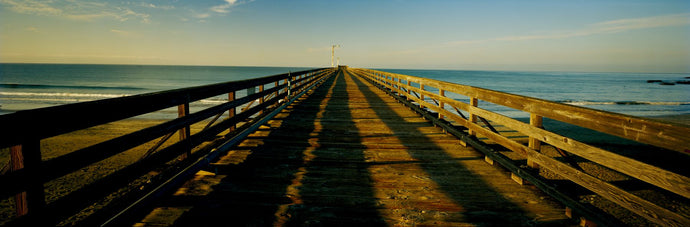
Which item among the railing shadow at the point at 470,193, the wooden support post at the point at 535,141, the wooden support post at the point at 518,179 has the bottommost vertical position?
the railing shadow at the point at 470,193

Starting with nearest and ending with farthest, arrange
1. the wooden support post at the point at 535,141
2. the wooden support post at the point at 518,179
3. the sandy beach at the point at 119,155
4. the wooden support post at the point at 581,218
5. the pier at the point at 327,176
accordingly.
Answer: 1. the pier at the point at 327,176
2. the wooden support post at the point at 581,218
3. the wooden support post at the point at 535,141
4. the wooden support post at the point at 518,179
5. the sandy beach at the point at 119,155

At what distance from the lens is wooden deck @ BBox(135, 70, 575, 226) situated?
271 centimetres

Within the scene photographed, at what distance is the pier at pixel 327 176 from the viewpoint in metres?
1.89

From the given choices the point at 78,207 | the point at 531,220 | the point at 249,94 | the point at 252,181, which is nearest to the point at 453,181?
the point at 531,220

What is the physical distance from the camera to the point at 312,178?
3.62m

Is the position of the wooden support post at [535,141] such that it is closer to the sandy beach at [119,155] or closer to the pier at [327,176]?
the pier at [327,176]

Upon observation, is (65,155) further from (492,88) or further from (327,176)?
(492,88)

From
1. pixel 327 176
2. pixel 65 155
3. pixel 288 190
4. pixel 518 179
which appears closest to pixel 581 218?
pixel 518 179

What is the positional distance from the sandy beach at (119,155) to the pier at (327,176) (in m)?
2.47

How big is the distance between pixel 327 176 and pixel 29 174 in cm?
255

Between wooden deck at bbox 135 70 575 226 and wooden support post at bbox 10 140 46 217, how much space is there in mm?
892

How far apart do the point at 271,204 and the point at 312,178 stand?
767 millimetres

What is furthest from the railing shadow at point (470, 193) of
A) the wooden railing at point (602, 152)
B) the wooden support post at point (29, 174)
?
the wooden support post at point (29, 174)

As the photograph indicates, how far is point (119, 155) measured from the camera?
9297 millimetres
